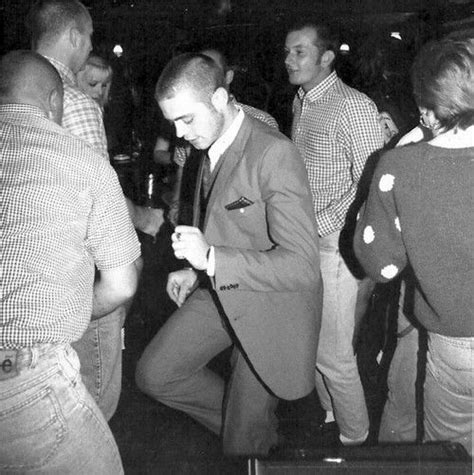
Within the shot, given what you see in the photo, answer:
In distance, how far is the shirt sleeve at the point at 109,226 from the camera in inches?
64.1

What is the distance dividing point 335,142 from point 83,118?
1.14 meters

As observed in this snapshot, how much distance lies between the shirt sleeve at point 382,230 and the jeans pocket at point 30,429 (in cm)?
99

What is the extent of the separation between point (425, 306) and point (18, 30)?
292 inches

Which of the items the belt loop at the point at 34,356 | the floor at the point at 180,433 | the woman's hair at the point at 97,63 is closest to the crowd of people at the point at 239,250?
the belt loop at the point at 34,356

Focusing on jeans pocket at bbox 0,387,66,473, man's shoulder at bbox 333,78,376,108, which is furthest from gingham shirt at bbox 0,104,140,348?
man's shoulder at bbox 333,78,376,108

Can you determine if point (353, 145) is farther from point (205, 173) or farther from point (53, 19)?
point (53, 19)

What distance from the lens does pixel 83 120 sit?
2.44 meters

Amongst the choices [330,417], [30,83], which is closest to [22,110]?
[30,83]

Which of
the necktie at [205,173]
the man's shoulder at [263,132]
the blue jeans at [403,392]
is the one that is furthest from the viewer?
the necktie at [205,173]

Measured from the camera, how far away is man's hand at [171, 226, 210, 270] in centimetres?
→ 199

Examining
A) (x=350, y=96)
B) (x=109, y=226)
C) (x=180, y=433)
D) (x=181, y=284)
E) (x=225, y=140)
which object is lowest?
(x=180, y=433)

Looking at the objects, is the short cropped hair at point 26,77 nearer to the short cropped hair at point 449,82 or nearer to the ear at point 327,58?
the short cropped hair at point 449,82

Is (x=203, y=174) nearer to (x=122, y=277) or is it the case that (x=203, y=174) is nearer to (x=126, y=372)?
(x=122, y=277)

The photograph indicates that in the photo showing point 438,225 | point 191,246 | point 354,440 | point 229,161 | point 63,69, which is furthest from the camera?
point 354,440
